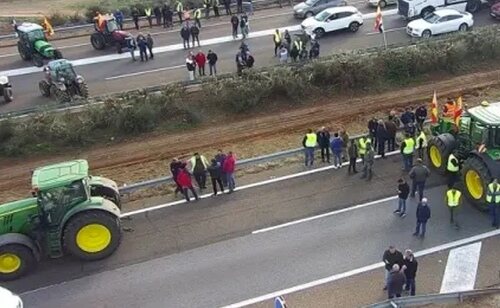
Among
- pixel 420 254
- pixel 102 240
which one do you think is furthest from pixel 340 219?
pixel 102 240

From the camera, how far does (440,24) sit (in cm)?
3028

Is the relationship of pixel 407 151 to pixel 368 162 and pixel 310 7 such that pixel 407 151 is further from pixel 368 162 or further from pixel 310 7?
pixel 310 7

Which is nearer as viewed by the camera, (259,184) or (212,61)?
(259,184)

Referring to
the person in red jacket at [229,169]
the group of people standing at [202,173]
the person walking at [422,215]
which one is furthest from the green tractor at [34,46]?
the person walking at [422,215]

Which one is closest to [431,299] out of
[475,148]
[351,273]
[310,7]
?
[351,273]

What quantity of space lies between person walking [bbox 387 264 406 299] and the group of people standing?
20.5ft

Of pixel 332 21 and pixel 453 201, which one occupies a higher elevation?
pixel 332 21

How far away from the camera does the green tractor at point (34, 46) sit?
28.6 m

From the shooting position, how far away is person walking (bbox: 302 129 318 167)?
18895 millimetres

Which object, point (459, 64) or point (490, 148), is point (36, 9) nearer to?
point (459, 64)

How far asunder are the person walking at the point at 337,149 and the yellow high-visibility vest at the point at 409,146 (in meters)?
1.85

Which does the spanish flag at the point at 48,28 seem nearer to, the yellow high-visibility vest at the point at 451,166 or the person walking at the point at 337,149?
the person walking at the point at 337,149

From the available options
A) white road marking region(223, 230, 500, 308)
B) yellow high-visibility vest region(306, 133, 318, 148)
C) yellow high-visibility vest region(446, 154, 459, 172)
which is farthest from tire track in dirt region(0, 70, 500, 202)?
white road marking region(223, 230, 500, 308)

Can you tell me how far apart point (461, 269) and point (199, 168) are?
24.7 feet
